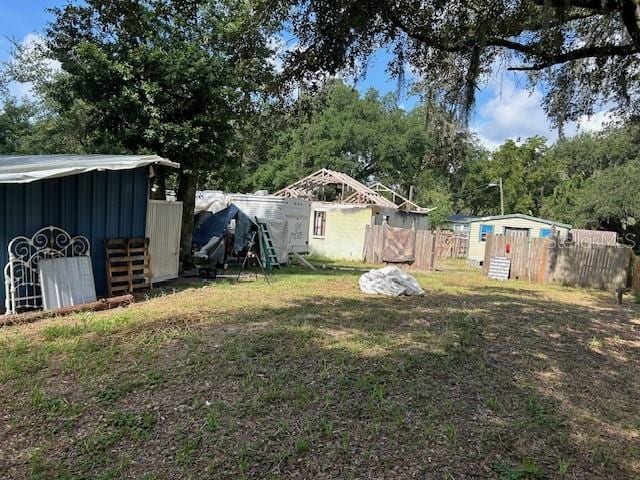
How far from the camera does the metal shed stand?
589 cm

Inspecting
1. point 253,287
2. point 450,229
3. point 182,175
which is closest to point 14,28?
point 182,175

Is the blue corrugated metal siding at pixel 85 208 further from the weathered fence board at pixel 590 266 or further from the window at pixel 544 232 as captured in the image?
the window at pixel 544 232

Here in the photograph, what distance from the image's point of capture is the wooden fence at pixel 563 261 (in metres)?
12.0

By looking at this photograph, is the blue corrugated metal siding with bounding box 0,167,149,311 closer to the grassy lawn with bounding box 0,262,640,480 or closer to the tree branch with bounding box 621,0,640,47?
the grassy lawn with bounding box 0,262,640,480

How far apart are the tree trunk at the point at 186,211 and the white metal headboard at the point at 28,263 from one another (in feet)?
13.9

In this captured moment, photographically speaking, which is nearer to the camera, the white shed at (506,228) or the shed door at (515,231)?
the white shed at (506,228)

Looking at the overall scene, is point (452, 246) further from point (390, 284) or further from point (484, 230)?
point (390, 284)

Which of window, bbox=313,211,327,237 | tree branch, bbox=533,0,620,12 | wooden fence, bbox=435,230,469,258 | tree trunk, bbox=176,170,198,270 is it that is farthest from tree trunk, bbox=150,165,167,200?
wooden fence, bbox=435,230,469,258

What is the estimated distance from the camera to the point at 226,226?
37.1ft

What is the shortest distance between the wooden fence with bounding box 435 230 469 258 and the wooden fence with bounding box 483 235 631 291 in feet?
25.8

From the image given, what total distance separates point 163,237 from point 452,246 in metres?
16.6

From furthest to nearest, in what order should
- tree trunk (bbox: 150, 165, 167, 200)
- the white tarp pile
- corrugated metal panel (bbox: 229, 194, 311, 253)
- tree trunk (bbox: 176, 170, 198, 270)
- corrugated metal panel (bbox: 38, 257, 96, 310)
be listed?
corrugated metal panel (bbox: 229, 194, 311, 253)
tree trunk (bbox: 176, 170, 198, 270)
tree trunk (bbox: 150, 165, 167, 200)
the white tarp pile
corrugated metal panel (bbox: 38, 257, 96, 310)

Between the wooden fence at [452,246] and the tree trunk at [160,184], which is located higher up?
the tree trunk at [160,184]

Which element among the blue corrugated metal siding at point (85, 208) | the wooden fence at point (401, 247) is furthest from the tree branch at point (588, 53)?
the wooden fence at point (401, 247)
